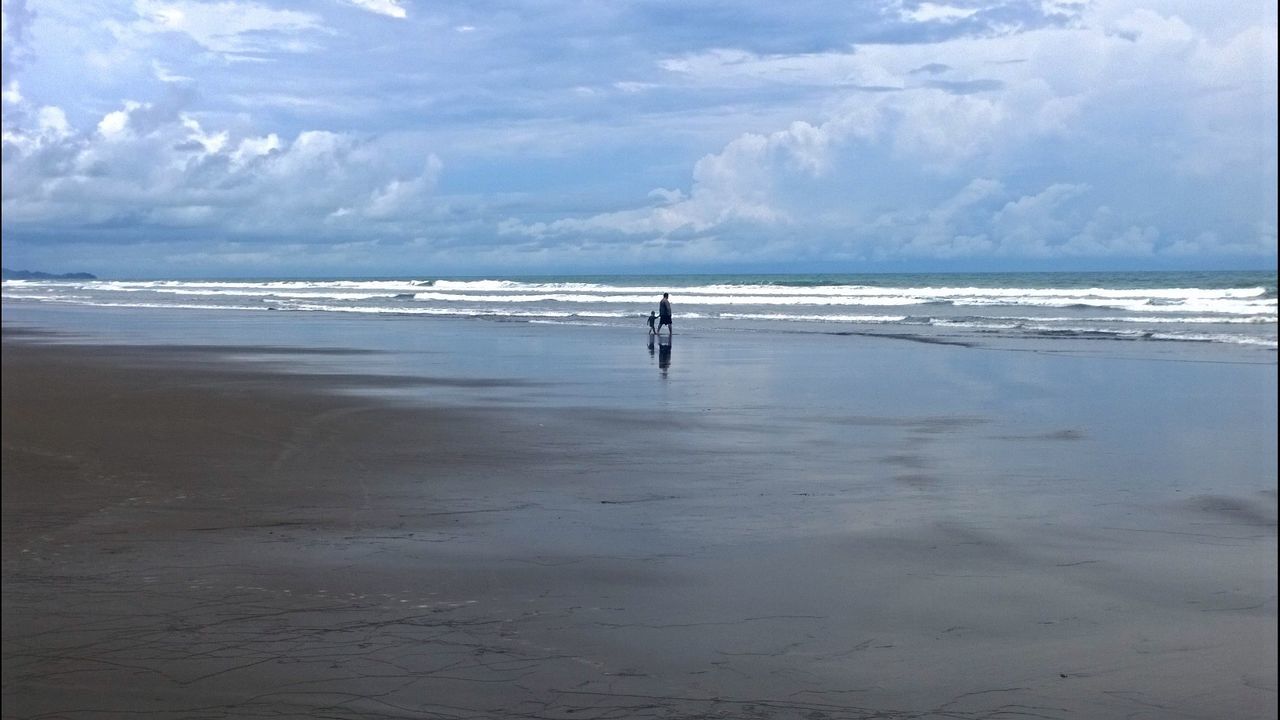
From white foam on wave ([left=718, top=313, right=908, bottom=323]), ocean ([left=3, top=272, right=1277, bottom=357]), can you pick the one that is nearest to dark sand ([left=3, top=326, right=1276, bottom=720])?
ocean ([left=3, top=272, right=1277, bottom=357])

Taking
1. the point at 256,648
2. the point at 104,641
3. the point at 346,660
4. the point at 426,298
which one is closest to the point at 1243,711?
the point at 346,660

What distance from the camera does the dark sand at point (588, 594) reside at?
4.71 metres

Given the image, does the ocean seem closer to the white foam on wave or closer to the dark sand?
the white foam on wave

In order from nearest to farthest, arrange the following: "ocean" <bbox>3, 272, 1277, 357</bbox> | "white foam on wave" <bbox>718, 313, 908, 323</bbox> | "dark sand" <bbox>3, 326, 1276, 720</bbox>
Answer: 1. "dark sand" <bbox>3, 326, 1276, 720</bbox>
2. "ocean" <bbox>3, 272, 1277, 357</bbox>
3. "white foam on wave" <bbox>718, 313, 908, 323</bbox>

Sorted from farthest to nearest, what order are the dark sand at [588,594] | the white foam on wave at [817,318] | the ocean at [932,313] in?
the white foam on wave at [817,318] < the ocean at [932,313] < the dark sand at [588,594]

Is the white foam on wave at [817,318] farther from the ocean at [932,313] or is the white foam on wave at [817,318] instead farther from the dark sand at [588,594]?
the dark sand at [588,594]

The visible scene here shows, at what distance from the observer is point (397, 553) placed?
22.4 feet

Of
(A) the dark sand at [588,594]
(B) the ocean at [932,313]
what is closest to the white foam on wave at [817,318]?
(B) the ocean at [932,313]


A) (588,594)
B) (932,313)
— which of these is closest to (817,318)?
(932,313)

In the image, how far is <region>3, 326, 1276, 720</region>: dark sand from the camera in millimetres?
4707

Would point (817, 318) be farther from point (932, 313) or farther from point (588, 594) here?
point (588, 594)

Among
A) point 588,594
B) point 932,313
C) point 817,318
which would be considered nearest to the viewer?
point 588,594

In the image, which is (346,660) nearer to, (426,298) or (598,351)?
(598,351)

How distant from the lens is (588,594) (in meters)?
6.05
